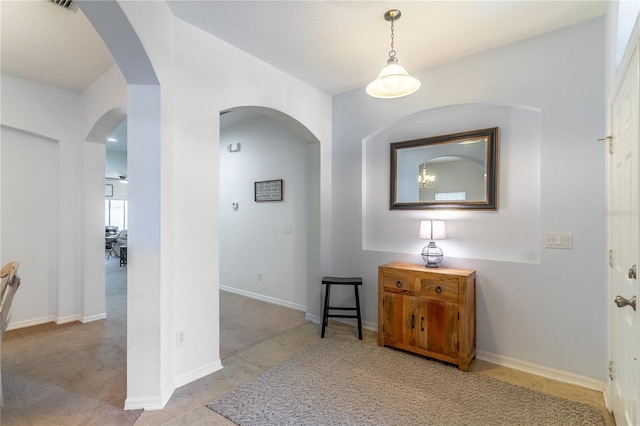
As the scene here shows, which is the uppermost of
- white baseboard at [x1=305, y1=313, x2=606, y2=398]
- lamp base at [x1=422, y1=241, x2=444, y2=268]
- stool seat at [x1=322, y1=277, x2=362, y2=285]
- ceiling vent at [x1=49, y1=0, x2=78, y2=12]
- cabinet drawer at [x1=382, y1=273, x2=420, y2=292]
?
ceiling vent at [x1=49, y1=0, x2=78, y2=12]

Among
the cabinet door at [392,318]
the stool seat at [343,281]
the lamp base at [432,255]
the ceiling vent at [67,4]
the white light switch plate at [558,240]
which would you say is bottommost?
the cabinet door at [392,318]

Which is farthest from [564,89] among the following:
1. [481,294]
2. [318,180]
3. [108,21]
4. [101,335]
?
[101,335]

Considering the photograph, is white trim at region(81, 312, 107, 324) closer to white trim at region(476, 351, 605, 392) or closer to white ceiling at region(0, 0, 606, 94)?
white ceiling at region(0, 0, 606, 94)

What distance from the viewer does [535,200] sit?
2477 mm

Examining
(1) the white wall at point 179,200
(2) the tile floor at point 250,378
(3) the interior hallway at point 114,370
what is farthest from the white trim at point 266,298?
(1) the white wall at point 179,200

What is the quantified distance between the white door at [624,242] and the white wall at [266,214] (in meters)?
2.56

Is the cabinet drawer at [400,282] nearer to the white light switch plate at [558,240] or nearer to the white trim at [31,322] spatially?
the white light switch plate at [558,240]

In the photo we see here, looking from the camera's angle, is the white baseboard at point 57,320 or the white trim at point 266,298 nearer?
the white baseboard at point 57,320

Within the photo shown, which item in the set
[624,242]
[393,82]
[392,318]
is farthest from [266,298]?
[624,242]

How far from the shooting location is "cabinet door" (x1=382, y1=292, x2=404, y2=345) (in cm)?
278

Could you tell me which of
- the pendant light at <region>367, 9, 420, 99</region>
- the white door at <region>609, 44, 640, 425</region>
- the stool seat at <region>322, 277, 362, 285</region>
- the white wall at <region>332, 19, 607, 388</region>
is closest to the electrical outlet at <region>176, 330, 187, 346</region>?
the stool seat at <region>322, 277, 362, 285</region>

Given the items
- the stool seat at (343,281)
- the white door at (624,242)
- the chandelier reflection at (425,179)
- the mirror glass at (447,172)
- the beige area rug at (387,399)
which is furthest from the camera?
the stool seat at (343,281)

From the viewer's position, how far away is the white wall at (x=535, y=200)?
7.32 ft

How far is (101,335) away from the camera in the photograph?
3.19 m
